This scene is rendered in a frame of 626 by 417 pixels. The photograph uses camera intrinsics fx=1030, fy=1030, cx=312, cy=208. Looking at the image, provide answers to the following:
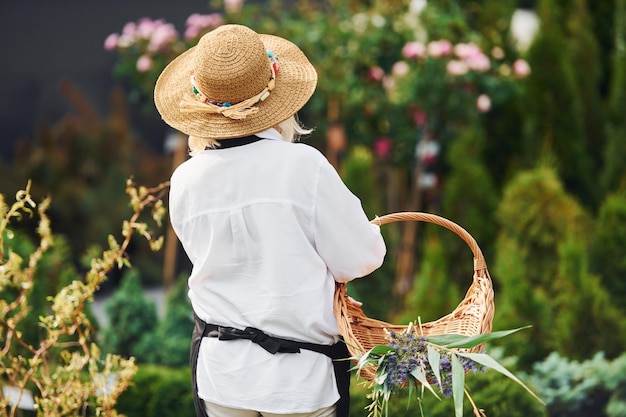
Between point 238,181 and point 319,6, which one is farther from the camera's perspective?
point 319,6

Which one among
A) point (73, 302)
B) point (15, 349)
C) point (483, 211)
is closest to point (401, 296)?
point (483, 211)

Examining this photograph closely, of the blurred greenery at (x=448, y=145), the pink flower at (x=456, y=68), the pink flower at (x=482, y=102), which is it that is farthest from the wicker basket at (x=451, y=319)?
the pink flower at (x=482, y=102)

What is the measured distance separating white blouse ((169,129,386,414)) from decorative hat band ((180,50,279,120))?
0.08 metres

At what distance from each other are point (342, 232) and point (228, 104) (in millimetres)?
399

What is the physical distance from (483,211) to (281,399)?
11.8 ft

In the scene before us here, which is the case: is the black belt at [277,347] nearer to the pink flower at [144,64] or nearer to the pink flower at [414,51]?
the pink flower at [414,51]

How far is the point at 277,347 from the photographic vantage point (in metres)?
2.30

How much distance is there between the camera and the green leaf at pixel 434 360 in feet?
7.32

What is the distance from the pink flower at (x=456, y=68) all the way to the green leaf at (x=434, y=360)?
3.65 metres

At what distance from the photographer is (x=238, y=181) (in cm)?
230

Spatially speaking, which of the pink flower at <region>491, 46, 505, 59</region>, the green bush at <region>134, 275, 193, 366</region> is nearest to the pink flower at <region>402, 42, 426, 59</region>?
the pink flower at <region>491, 46, 505, 59</region>

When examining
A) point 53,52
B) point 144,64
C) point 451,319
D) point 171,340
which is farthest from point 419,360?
point 53,52

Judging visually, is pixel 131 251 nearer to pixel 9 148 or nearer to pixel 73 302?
pixel 9 148

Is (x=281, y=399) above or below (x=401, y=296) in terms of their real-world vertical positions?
above
